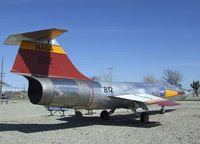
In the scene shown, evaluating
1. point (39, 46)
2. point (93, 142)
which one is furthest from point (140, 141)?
point (39, 46)

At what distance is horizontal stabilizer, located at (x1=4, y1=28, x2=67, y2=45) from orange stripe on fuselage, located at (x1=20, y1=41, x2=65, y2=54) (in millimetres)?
196

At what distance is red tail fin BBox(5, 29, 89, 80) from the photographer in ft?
39.7

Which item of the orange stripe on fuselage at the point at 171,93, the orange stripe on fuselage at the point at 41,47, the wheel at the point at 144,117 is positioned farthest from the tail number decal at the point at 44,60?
the orange stripe on fuselage at the point at 171,93

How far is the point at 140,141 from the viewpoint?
33.4 feet

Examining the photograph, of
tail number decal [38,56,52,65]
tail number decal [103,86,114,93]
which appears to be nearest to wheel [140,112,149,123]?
tail number decal [103,86,114,93]

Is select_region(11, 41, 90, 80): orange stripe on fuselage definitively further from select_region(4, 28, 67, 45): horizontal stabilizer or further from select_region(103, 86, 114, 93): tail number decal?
select_region(103, 86, 114, 93): tail number decal

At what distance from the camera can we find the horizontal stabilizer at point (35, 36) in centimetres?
1171

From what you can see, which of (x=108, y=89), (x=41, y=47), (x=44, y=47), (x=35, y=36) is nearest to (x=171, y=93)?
(x=108, y=89)

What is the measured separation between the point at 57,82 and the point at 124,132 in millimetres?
3279

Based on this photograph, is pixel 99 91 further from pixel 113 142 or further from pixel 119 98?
pixel 113 142

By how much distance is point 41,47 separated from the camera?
12.8m

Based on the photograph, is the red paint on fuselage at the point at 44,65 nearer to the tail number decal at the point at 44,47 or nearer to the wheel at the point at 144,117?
the tail number decal at the point at 44,47

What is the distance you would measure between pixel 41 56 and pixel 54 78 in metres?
1.03

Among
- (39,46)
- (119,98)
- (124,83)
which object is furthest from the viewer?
(124,83)
